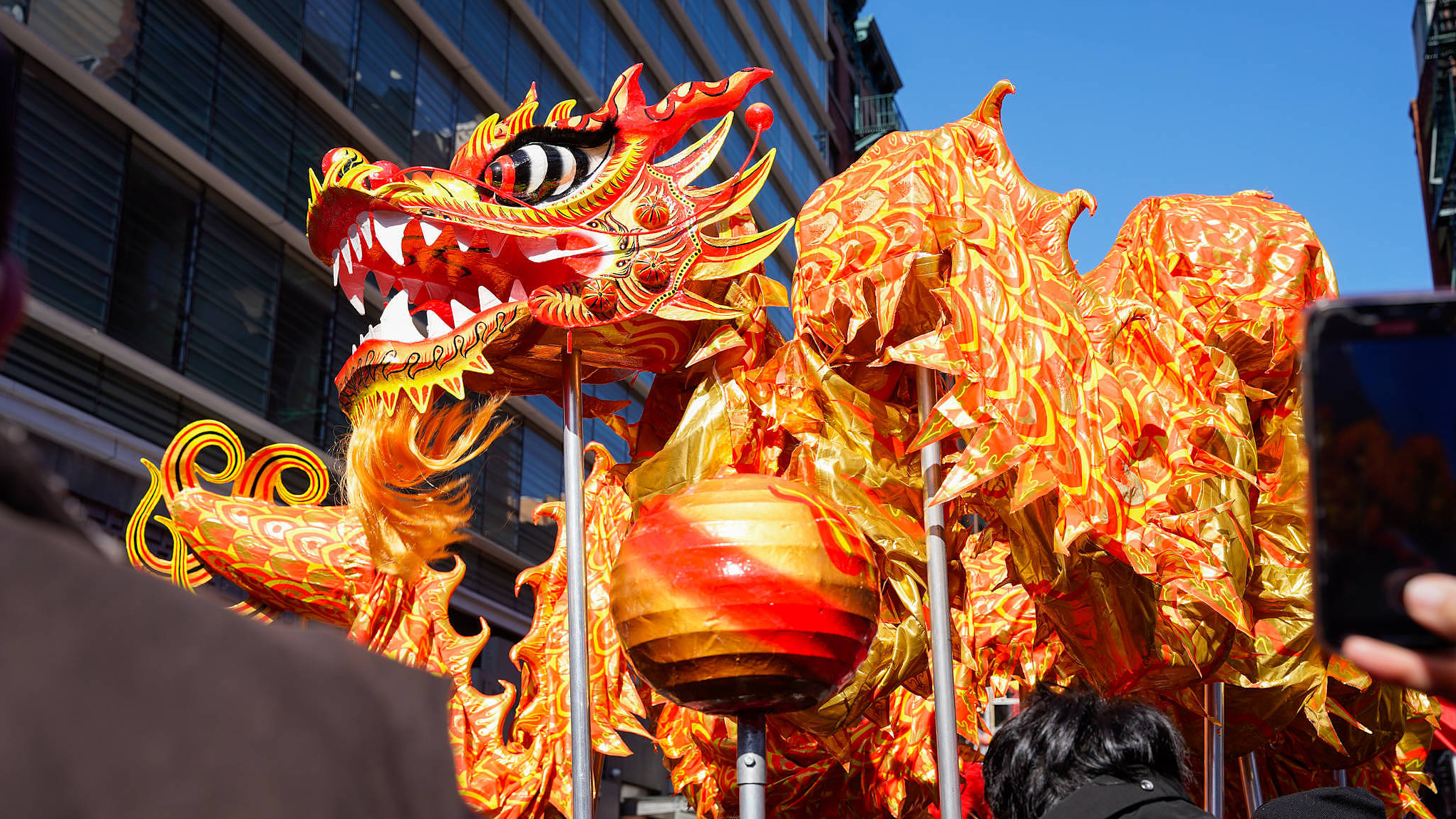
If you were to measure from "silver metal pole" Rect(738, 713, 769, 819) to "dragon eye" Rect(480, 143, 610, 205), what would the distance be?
5.94 feet

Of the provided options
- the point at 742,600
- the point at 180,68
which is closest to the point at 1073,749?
the point at 742,600

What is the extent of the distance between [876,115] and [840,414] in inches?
1058

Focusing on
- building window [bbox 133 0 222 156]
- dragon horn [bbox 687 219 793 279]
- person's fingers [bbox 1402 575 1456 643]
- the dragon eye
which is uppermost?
building window [bbox 133 0 222 156]

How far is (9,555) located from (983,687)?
5681mm

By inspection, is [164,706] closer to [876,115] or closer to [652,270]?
[652,270]

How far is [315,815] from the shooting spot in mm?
630

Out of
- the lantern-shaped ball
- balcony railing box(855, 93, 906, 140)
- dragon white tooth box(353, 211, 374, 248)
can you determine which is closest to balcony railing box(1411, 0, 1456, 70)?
balcony railing box(855, 93, 906, 140)

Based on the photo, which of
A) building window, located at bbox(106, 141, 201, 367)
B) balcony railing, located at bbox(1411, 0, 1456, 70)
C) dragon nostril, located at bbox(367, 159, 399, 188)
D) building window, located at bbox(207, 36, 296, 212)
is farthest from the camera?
balcony railing, located at bbox(1411, 0, 1456, 70)

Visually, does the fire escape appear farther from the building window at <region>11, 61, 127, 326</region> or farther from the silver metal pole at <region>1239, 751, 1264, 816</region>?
the building window at <region>11, 61, 127, 326</region>

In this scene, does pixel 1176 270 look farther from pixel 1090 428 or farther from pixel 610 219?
pixel 610 219

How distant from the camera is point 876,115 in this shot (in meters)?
30.3

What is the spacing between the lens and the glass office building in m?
9.05

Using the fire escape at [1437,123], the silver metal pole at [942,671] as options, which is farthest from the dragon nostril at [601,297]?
the fire escape at [1437,123]

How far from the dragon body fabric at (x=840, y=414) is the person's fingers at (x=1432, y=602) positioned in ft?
8.75
